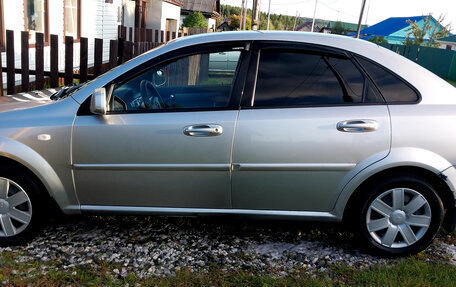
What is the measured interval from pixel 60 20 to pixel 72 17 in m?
0.99

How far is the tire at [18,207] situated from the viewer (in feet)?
10.9

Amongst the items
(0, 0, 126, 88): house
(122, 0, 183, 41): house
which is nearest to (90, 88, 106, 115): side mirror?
(0, 0, 126, 88): house

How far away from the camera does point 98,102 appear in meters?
3.20

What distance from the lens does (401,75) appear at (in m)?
3.31

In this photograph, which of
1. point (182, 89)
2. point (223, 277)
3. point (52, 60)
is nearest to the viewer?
point (223, 277)

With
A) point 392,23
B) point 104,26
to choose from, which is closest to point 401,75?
point 104,26

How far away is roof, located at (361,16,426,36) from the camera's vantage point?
53000 millimetres

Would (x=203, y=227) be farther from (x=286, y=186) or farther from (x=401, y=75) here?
(x=401, y=75)

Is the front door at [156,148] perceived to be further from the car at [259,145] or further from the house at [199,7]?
the house at [199,7]

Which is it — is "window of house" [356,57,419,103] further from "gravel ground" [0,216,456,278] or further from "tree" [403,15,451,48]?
"tree" [403,15,451,48]

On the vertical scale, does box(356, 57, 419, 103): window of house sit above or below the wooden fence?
above

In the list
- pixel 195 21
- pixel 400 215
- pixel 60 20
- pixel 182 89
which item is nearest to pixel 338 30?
pixel 195 21

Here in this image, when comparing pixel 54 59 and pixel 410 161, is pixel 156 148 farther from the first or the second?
pixel 54 59

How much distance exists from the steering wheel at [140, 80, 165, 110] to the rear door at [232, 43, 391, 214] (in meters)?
0.74
